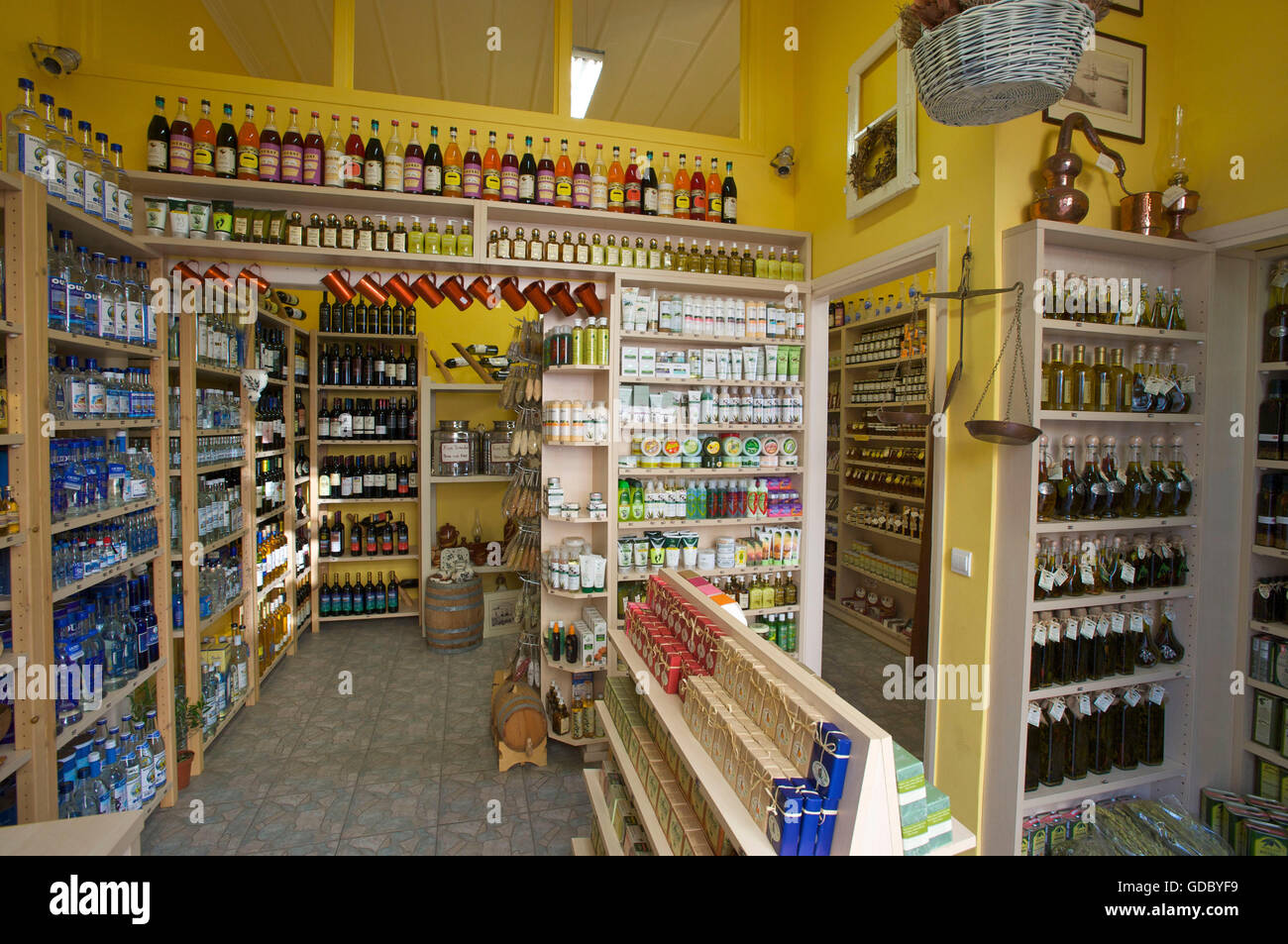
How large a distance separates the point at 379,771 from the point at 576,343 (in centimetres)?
264

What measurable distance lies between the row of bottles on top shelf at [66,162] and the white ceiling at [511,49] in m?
2.73

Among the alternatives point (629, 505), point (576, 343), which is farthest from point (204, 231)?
point (629, 505)

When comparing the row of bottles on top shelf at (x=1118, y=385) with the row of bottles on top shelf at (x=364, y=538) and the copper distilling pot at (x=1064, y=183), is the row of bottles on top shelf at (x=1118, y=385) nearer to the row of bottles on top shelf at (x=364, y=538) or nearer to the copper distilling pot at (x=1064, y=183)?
the copper distilling pot at (x=1064, y=183)

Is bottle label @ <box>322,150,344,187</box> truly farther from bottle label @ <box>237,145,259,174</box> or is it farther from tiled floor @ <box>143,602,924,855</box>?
tiled floor @ <box>143,602,924,855</box>

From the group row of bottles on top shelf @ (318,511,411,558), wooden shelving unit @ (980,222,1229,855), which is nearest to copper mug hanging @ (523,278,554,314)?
wooden shelving unit @ (980,222,1229,855)

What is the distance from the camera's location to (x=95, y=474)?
267cm

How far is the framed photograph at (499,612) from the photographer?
6.00 metres

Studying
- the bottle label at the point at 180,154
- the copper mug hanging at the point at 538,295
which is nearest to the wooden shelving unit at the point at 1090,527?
the copper mug hanging at the point at 538,295

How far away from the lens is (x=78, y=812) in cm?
260

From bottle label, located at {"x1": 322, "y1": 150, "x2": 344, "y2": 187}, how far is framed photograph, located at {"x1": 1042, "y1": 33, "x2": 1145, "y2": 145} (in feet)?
11.4

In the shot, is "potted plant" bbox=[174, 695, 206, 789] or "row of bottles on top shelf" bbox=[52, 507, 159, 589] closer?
"row of bottles on top shelf" bbox=[52, 507, 159, 589]

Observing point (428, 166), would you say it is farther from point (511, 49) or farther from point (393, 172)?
point (511, 49)

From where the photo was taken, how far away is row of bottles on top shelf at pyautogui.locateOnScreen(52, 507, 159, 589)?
2.48m
